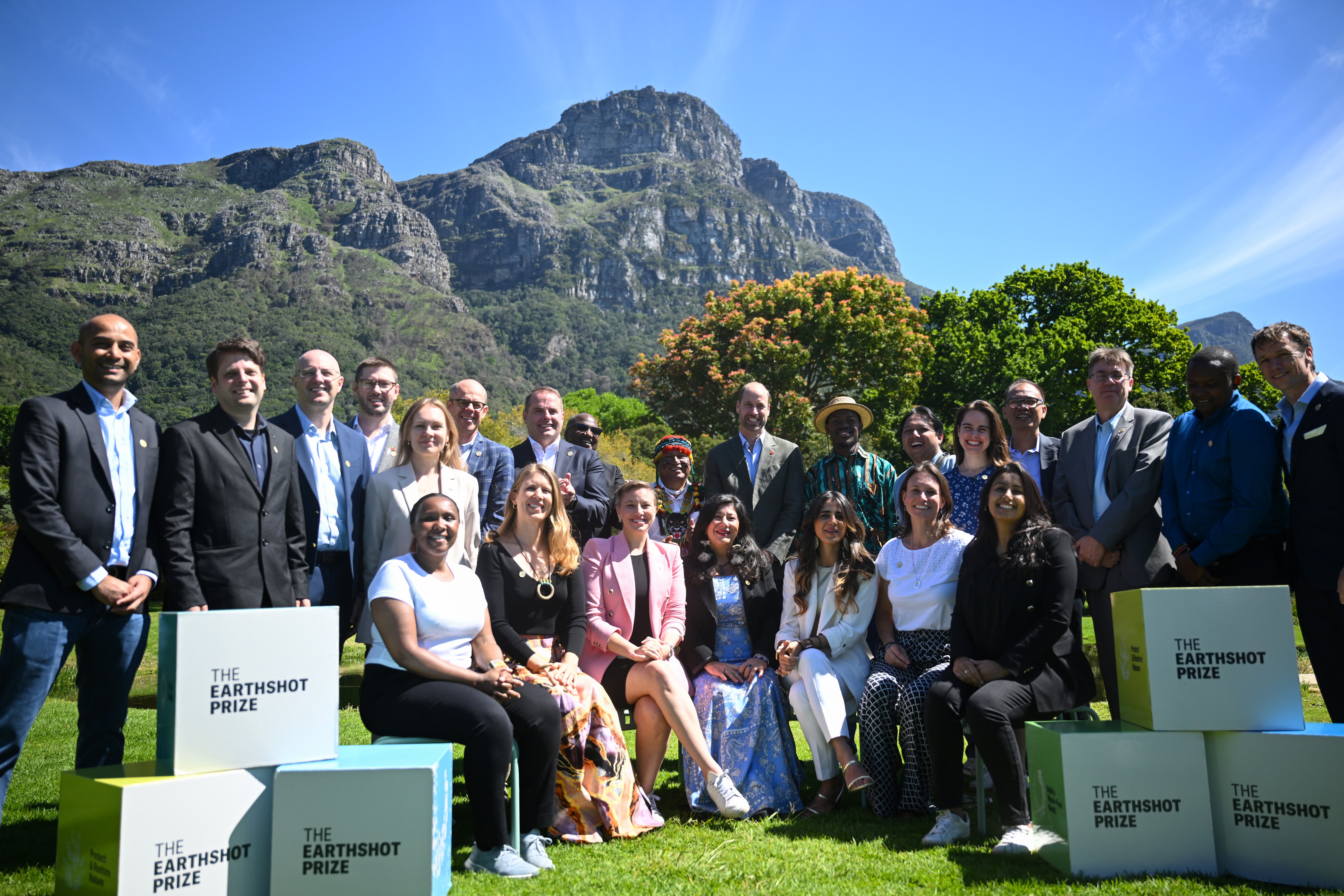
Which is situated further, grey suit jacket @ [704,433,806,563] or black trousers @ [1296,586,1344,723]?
grey suit jacket @ [704,433,806,563]

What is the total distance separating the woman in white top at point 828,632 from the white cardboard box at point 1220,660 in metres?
1.66

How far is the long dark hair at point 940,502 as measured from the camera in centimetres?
495

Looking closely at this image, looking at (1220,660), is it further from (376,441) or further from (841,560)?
(376,441)

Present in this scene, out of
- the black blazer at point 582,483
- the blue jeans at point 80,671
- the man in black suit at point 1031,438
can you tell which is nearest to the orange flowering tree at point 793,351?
the black blazer at point 582,483

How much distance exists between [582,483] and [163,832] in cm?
379

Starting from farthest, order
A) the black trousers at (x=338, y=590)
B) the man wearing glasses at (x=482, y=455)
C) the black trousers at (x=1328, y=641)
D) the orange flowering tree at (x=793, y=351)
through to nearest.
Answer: the orange flowering tree at (x=793, y=351), the man wearing glasses at (x=482, y=455), the black trousers at (x=338, y=590), the black trousers at (x=1328, y=641)

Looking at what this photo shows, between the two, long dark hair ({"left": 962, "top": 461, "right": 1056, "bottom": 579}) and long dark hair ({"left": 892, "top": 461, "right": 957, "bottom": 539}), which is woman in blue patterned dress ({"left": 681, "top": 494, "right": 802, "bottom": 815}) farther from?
long dark hair ({"left": 962, "top": 461, "right": 1056, "bottom": 579})

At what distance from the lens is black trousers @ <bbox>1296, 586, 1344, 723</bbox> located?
3.99 meters

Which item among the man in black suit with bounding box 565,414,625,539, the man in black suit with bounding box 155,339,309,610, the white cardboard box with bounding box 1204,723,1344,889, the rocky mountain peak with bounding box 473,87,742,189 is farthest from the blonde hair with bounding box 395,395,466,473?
the rocky mountain peak with bounding box 473,87,742,189

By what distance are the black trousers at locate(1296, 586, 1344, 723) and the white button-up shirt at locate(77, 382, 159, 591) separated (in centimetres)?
575

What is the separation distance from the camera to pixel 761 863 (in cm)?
379

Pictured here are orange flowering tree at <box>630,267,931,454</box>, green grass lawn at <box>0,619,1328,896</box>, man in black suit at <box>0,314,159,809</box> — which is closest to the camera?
green grass lawn at <box>0,619,1328,896</box>

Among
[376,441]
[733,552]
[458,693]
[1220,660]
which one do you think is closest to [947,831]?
[1220,660]

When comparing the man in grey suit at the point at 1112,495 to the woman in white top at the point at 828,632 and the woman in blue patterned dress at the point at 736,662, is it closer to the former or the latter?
the woman in white top at the point at 828,632
